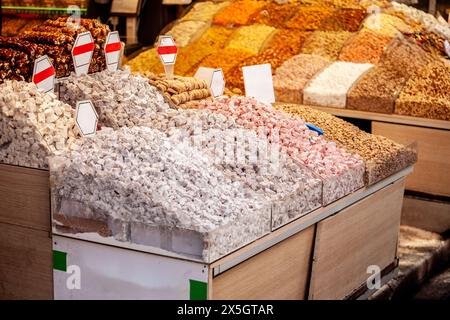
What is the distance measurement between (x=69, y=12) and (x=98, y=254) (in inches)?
181

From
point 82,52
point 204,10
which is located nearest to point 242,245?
point 82,52

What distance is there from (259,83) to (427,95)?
1.21m

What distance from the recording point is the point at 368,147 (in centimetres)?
356

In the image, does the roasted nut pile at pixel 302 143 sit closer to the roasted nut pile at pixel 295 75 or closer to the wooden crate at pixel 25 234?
the wooden crate at pixel 25 234

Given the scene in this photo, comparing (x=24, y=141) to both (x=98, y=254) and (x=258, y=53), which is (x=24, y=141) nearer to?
(x=98, y=254)

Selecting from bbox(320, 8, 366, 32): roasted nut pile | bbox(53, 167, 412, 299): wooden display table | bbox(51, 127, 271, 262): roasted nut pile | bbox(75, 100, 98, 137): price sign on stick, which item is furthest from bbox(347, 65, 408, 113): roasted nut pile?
bbox(75, 100, 98, 137): price sign on stick

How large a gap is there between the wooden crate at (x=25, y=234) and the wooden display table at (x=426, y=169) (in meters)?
2.52

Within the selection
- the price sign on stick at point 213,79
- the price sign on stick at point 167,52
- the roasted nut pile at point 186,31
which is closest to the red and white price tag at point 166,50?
the price sign on stick at point 167,52

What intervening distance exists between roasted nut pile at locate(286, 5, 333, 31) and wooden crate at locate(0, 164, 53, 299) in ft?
11.3

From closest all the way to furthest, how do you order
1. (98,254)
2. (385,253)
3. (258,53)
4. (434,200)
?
(98,254)
(385,253)
(434,200)
(258,53)

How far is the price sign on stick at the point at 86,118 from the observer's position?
2.85m

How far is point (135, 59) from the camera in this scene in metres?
5.62

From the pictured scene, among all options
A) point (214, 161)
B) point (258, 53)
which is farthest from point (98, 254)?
point (258, 53)

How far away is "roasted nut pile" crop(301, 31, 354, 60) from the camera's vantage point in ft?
17.8
